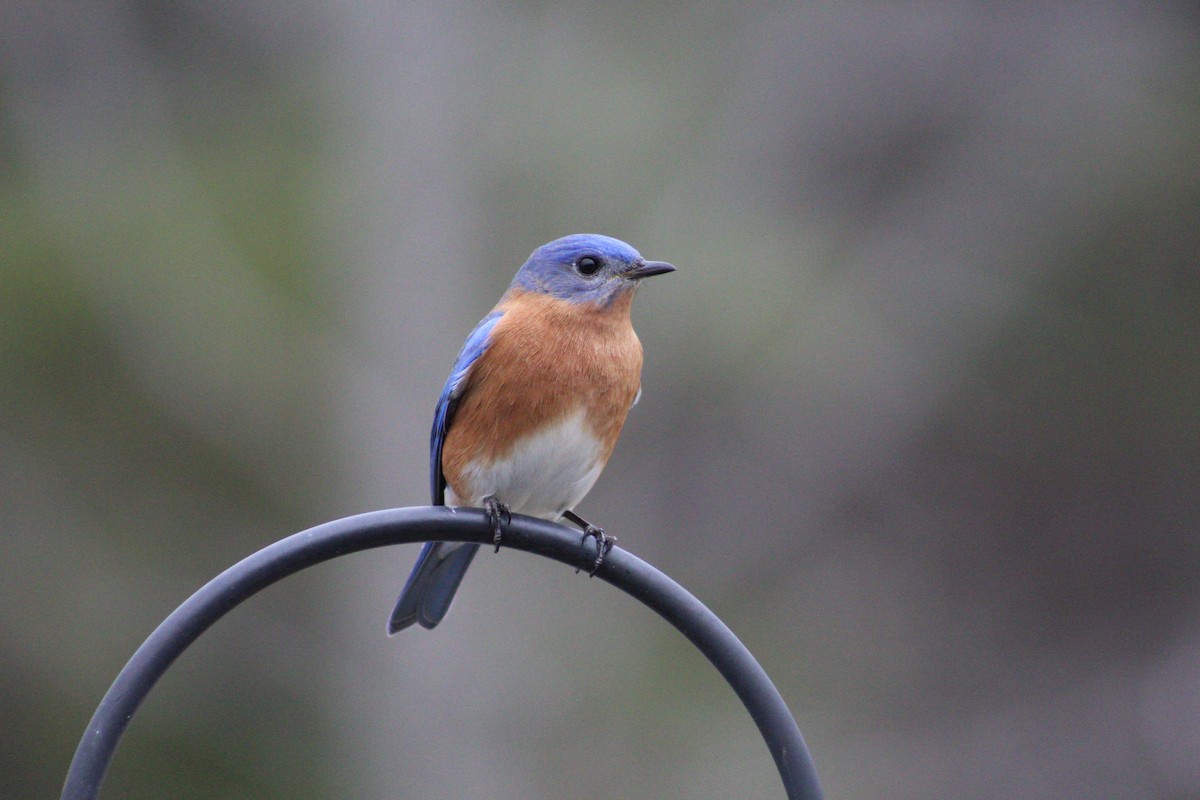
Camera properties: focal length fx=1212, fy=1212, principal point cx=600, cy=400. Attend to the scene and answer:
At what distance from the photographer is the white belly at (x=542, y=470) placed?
2732mm

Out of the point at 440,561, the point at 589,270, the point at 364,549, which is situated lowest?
the point at 440,561

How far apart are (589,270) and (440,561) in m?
0.80

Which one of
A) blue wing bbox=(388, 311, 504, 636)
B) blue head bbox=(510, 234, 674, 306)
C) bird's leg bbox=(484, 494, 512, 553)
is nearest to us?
bird's leg bbox=(484, 494, 512, 553)

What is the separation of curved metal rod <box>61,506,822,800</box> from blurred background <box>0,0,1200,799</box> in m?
A: 4.07

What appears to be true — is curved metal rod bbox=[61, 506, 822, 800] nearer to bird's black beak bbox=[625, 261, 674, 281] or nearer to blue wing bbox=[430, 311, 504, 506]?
blue wing bbox=[430, 311, 504, 506]

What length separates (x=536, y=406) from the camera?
272 centimetres

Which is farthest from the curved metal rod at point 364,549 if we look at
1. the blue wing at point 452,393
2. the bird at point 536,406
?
the blue wing at point 452,393

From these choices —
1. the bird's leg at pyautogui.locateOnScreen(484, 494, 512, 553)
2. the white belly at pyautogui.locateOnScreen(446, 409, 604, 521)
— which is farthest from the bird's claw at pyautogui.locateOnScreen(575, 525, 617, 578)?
the white belly at pyautogui.locateOnScreen(446, 409, 604, 521)

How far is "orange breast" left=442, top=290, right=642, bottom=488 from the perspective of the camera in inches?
107

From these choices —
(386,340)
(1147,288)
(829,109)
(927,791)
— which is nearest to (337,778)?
(386,340)

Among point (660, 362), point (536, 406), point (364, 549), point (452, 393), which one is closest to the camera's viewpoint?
point (364, 549)

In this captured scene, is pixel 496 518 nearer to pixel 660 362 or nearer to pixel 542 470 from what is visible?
pixel 542 470

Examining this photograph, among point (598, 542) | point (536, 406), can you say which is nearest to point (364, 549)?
point (598, 542)

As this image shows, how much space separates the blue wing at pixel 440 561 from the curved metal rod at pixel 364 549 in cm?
63
